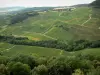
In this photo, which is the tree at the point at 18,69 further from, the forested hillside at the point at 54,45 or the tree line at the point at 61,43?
the tree line at the point at 61,43

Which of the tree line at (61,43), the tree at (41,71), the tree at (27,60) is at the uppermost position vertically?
the tree at (41,71)

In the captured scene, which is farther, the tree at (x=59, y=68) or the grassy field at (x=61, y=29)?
the grassy field at (x=61, y=29)

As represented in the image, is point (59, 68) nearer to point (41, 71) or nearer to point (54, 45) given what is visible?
point (41, 71)

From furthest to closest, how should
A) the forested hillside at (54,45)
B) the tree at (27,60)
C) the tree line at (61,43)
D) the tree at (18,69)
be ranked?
the tree line at (61,43) < the tree at (27,60) < the forested hillside at (54,45) < the tree at (18,69)

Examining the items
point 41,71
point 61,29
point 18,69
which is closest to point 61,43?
point 61,29

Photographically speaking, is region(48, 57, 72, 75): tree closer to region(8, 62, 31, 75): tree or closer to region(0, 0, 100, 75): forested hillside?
region(0, 0, 100, 75): forested hillside

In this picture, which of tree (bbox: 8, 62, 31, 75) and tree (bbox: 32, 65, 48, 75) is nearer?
tree (bbox: 32, 65, 48, 75)

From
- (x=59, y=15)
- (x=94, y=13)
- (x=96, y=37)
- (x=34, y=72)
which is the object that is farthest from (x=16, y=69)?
(x=59, y=15)

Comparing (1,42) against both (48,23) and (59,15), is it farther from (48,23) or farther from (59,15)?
(59,15)

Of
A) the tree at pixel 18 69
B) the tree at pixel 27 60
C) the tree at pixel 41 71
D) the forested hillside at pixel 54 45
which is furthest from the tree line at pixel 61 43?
the tree at pixel 41 71

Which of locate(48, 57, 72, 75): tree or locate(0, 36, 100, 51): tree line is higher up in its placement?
locate(48, 57, 72, 75): tree

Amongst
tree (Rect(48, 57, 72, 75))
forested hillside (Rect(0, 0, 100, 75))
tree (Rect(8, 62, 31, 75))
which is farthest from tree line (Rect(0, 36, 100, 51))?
tree (Rect(8, 62, 31, 75))
